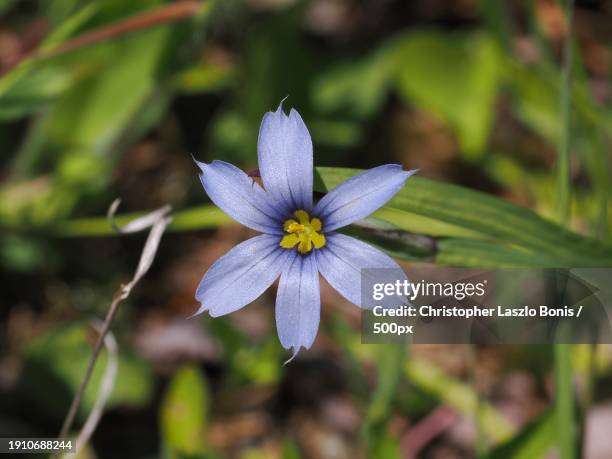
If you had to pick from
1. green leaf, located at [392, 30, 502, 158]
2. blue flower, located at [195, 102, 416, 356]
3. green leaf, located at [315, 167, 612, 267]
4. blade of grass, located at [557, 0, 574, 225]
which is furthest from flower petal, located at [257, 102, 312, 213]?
green leaf, located at [392, 30, 502, 158]

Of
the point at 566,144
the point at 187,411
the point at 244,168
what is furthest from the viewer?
the point at 244,168

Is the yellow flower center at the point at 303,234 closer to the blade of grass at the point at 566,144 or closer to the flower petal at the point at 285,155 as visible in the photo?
the flower petal at the point at 285,155

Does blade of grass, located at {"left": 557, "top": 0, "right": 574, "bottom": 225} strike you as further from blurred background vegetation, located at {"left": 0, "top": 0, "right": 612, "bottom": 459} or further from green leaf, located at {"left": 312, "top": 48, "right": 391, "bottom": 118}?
green leaf, located at {"left": 312, "top": 48, "right": 391, "bottom": 118}

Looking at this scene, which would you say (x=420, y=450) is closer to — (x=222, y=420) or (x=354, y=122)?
(x=222, y=420)

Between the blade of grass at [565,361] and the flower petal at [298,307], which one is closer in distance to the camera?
the flower petal at [298,307]

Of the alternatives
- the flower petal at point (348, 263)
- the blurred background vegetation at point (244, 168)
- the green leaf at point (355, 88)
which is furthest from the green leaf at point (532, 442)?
the green leaf at point (355, 88)

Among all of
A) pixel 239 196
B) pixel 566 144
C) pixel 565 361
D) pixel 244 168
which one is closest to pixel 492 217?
pixel 566 144

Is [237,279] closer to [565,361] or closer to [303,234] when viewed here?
[303,234]
